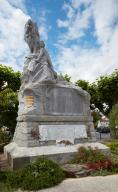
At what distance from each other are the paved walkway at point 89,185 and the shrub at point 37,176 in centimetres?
24

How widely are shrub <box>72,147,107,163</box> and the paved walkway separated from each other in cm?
161

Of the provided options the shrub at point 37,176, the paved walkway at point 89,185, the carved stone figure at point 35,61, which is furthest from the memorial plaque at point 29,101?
the paved walkway at point 89,185

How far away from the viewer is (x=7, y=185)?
6.99 m

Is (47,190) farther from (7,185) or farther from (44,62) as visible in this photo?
(44,62)

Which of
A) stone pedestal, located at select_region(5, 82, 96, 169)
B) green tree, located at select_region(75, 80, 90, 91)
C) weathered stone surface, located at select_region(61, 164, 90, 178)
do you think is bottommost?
weathered stone surface, located at select_region(61, 164, 90, 178)

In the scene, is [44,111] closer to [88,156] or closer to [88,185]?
[88,156]

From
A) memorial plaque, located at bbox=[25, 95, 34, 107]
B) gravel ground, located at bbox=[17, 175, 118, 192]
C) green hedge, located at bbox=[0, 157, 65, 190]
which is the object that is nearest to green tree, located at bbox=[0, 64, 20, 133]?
memorial plaque, located at bbox=[25, 95, 34, 107]

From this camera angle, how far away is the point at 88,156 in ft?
31.4

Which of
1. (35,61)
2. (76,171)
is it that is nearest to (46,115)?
(35,61)

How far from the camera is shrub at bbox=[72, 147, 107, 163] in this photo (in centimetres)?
932

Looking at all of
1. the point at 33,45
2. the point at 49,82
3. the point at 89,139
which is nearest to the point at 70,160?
the point at 89,139

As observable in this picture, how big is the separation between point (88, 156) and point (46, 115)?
223cm

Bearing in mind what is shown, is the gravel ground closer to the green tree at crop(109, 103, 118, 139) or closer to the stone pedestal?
the stone pedestal

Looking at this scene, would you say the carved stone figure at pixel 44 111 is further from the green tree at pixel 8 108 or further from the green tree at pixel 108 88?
the green tree at pixel 108 88
